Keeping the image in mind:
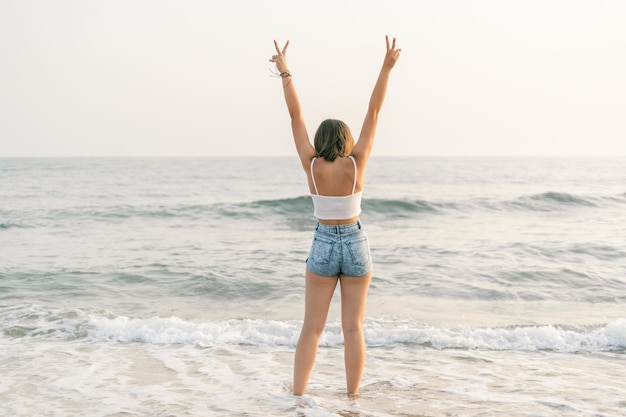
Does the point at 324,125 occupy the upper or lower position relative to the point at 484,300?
upper

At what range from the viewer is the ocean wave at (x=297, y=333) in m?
7.03

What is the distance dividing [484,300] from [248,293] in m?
3.73

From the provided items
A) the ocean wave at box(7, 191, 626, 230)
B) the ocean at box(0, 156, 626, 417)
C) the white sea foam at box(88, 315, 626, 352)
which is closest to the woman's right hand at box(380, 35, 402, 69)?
the ocean at box(0, 156, 626, 417)

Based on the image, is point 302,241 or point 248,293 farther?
point 302,241

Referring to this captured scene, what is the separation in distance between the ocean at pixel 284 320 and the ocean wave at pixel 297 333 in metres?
0.02

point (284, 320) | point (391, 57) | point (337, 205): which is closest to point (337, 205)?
point (337, 205)

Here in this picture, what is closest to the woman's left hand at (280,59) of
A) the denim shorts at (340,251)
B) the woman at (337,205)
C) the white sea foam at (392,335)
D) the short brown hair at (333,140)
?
the woman at (337,205)

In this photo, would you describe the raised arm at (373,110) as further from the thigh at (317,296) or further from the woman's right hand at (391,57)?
the thigh at (317,296)

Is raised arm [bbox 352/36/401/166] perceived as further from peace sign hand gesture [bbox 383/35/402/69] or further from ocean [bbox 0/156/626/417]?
ocean [bbox 0/156/626/417]

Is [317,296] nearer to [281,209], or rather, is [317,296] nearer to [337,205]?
[337,205]

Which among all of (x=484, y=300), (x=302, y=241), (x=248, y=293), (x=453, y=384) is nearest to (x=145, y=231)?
(x=302, y=241)

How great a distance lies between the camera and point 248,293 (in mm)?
9969

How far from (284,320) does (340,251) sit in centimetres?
A: 398

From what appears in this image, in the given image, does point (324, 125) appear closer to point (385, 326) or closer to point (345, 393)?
point (345, 393)
